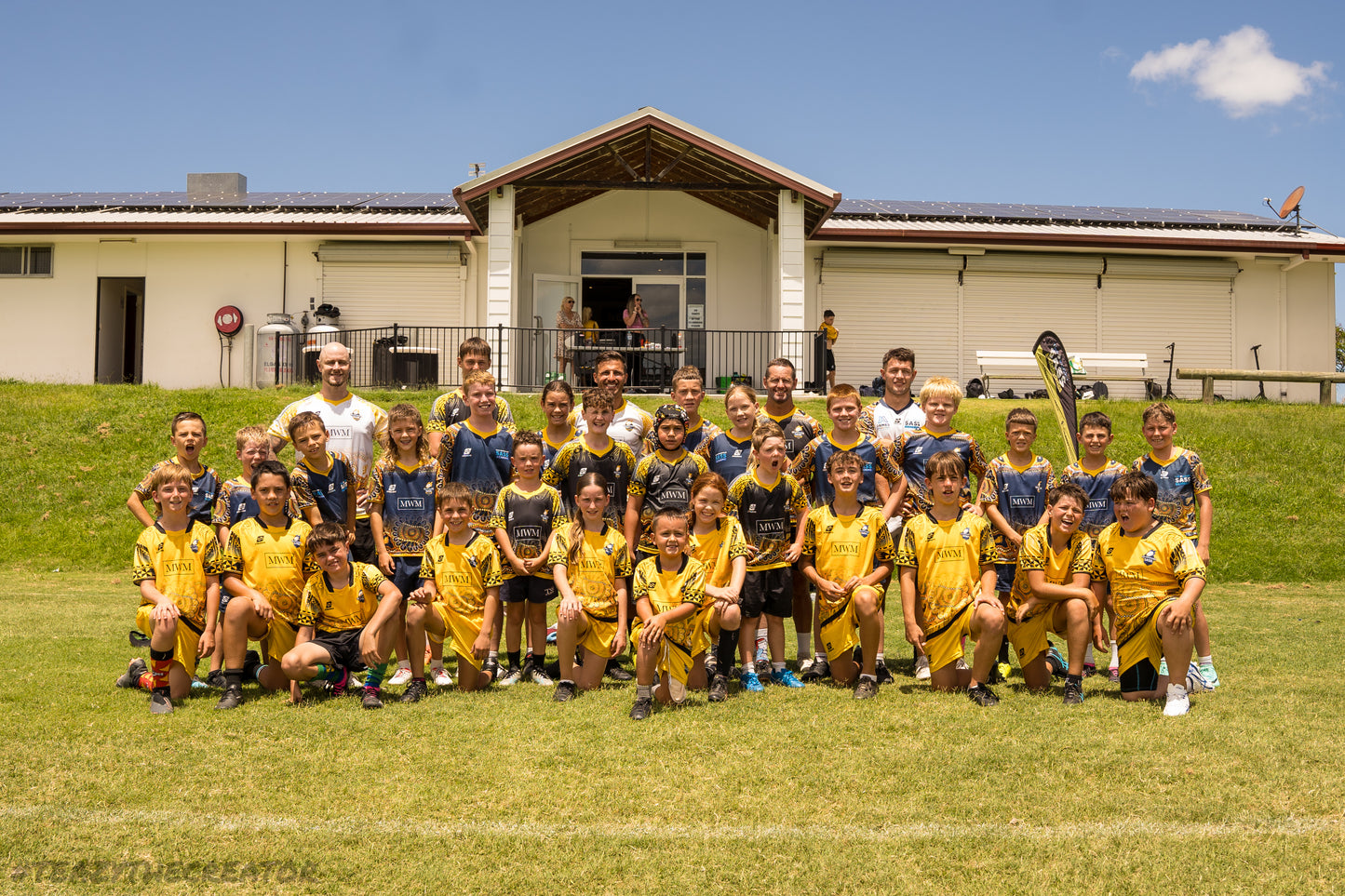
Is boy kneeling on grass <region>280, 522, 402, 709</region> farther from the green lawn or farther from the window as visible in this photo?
the window

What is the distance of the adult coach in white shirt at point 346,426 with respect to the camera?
21.2 feet

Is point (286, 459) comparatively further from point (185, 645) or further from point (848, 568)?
point (848, 568)

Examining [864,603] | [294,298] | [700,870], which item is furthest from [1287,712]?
[294,298]

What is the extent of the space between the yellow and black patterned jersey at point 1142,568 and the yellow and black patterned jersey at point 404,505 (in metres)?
4.17

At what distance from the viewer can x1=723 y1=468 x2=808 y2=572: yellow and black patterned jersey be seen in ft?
19.6

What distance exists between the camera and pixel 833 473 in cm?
592

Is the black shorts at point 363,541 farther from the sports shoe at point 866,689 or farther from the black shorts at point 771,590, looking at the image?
the sports shoe at point 866,689

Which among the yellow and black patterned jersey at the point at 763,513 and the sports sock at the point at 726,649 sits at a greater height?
the yellow and black patterned jersey at the point at 763,513

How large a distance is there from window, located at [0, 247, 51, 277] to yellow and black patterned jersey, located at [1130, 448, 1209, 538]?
72.1 feet

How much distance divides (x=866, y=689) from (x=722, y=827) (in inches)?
80.6

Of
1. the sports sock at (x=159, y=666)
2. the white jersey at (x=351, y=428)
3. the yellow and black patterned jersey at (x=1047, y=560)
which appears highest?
the white jersey at (x=351, y=428)

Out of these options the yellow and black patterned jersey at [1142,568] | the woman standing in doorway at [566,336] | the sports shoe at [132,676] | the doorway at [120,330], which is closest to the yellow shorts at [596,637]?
the sports shoe at [132,676]

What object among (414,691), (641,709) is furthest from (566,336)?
(641,709)

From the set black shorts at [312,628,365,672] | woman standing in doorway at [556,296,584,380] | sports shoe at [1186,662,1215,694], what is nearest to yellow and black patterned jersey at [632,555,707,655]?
black shorts at [312,628,365,672]
